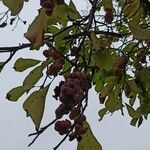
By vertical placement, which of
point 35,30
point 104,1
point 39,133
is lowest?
point 39,133

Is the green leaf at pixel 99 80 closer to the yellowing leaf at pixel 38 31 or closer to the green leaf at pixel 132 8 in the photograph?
the green leaf at pixel 132 8

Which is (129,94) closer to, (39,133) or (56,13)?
(56,13)

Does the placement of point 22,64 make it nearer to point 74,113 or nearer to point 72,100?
point 74,113

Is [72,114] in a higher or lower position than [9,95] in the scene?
lower

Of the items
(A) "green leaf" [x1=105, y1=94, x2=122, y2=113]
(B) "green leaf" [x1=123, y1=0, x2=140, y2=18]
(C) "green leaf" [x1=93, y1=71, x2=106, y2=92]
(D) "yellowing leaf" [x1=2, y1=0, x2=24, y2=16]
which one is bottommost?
(D) "yellowing leaf" [x1=2, y1=0, x2=24, y2=16]

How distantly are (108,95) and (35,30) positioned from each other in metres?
1.11

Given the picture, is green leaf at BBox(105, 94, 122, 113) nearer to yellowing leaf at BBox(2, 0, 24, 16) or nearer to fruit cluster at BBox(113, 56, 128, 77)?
fruit cluster at BBox(113, 56, 128, 77)

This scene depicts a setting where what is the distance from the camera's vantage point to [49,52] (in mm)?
1377

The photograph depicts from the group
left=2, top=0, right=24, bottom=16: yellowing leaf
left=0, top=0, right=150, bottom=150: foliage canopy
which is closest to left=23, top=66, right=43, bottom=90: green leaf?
left=0, top=0, right=150, bottom=150: foliage canopy

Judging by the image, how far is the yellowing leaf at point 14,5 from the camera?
1.19 m

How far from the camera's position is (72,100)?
94 centimetres

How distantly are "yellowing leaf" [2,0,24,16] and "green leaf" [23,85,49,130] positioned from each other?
0.20 m

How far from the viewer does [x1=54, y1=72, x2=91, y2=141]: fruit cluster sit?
0.95 m

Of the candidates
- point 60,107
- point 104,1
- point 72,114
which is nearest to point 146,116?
point 104,1
